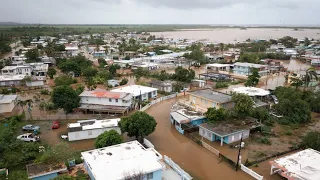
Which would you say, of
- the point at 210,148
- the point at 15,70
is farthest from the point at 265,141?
the point at 15,70

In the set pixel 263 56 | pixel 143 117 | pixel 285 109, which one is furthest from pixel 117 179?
pixel 263 56

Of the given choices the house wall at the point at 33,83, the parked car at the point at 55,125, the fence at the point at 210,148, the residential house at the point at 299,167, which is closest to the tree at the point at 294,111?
the residential house at the point at 299,167

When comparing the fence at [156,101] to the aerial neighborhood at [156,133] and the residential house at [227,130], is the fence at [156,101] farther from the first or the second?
the residential house at [227,130]

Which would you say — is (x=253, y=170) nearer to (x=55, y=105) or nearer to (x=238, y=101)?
(x=238, y=101)

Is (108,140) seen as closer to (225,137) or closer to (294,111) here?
(225,137)

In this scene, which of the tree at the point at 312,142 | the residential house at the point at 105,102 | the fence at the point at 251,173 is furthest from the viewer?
the residential house at the point at 105,102

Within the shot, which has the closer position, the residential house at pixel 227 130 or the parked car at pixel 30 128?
the residential house at pixel 227 130
